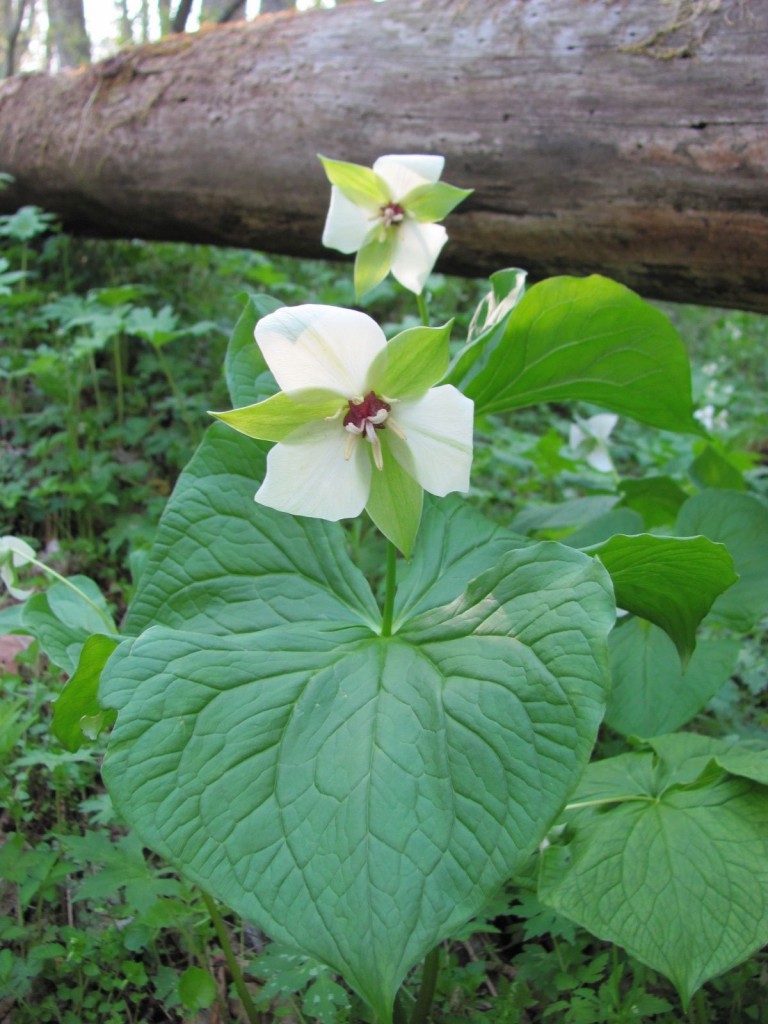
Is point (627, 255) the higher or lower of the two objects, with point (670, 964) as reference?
higher

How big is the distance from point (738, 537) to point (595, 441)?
0.59 metres

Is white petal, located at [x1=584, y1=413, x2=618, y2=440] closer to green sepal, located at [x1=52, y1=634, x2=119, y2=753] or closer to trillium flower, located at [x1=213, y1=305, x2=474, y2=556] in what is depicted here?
trillium flower, located at [x1=213, y1=305, x2=474, y2=556]

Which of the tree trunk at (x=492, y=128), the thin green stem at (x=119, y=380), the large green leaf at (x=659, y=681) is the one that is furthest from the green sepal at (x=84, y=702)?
the thin green stem at (x=119, y=380)

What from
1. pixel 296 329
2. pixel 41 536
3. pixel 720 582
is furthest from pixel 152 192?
pixel 720 582

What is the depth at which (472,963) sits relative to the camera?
4.94ft

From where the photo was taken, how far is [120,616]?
236cm

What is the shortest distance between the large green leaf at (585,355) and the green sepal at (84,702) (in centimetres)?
78

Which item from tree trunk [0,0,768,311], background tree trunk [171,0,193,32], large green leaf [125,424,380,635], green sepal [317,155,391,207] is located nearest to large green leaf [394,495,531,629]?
large green leaf [125,424,380,635]

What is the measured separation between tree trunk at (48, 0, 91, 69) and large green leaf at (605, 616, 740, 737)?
10.5 meters

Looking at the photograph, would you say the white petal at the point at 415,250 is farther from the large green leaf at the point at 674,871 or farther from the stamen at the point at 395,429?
the large green leaf at the point at 674,871

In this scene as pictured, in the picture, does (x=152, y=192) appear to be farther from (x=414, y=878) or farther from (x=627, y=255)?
(x=414, y=878)

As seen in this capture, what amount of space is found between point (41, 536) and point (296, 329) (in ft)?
6.31

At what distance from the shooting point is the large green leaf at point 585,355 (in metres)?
1.63

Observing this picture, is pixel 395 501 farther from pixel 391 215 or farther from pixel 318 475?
pixel 391 215
